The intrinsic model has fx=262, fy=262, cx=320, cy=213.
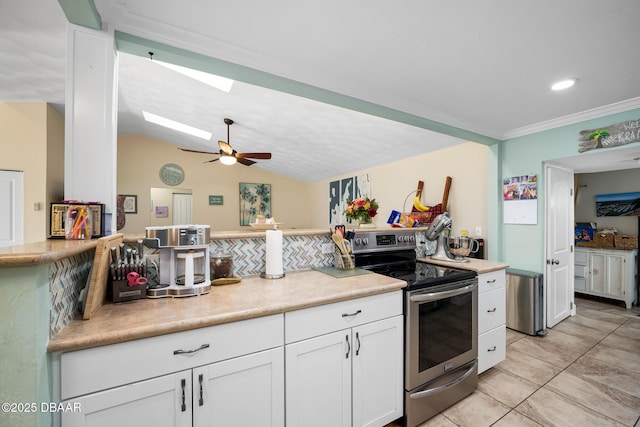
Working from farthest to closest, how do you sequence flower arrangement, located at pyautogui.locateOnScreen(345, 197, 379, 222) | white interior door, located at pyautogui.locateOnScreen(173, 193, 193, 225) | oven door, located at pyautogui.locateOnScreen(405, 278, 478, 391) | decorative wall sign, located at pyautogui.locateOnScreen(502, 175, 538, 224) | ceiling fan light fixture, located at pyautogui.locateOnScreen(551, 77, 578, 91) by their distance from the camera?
white interior door, located at pyautogui.locateOnScreen(173, 193, 193, 225) < decorative wall sign, located at pyautogui.locateOnScreen(502, 175, 538, 224) < flower arrangement, located at pyautogui.locateOnScreen(345, 197, 379, 222) < ceiling fan light fixture, located at pyautogui.locateOnScreen(551, 77, 578, 91) < oven door, located at pyautogui.locateOnScreen(405, 278, 478, 391)

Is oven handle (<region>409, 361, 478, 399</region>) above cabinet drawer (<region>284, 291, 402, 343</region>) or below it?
below

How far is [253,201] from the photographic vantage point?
700cm

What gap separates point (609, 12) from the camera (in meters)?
Result: 1.31

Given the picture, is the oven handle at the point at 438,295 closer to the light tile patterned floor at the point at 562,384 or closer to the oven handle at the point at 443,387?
the oven handle at the point at 443,387

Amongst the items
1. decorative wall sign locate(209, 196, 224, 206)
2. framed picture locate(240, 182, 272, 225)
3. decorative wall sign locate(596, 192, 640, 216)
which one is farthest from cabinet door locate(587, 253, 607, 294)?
decorative wall sign locate(209, 196, 224, 206)

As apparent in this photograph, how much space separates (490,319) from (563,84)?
1.89m

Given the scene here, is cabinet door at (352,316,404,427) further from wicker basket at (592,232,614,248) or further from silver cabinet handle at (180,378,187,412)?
wicker basket at (592,232,614,248)

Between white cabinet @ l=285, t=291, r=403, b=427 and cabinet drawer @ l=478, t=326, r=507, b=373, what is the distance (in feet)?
2.88

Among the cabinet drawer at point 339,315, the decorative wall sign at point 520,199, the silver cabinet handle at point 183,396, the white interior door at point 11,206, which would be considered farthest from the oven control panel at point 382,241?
the white interior door at point 11,206

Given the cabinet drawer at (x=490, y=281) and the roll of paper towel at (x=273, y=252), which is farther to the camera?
the cabinet drawer at (x=490, y=281)

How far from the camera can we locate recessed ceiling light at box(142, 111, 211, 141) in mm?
4805

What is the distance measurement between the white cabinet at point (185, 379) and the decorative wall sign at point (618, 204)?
17.3 feet

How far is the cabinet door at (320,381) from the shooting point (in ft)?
3.93

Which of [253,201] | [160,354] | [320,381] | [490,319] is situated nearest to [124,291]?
[160,354]
